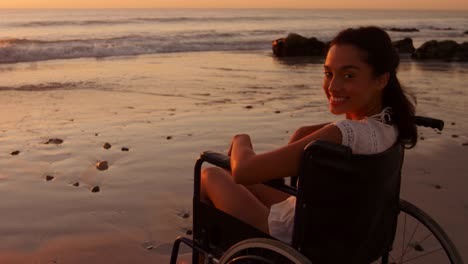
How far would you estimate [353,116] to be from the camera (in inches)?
91.6

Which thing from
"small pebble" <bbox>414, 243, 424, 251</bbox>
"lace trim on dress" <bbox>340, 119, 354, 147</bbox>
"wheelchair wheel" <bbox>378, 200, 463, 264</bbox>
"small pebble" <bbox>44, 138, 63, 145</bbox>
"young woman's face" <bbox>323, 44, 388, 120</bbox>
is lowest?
"small pebble" <bbox>44, 138, 63, 145</bbox>

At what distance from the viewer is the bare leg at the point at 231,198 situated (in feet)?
7.98

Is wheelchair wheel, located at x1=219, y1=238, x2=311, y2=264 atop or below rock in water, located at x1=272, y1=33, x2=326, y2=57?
atop

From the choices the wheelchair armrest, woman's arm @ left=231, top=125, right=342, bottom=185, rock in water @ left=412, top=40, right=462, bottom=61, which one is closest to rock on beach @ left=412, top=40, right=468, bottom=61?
rock in water @ left=412, top=40, right=462, bottom=61

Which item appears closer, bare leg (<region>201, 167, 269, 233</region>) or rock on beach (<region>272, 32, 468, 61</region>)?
bare leg (<region>201, 167, 269, 233</region>)

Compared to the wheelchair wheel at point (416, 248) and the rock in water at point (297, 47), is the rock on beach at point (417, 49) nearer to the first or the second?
the rock in water at point (297, 47)

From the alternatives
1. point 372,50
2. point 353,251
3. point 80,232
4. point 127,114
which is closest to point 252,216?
point 353,251

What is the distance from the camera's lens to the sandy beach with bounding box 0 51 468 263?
13.3 ft

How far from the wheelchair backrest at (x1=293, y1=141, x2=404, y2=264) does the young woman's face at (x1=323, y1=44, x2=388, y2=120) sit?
0.24m

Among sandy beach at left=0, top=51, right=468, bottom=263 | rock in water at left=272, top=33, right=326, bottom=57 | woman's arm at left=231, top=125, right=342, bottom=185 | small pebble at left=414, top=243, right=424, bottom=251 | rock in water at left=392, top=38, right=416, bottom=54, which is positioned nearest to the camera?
woman's arm at left=231, top=125, right=342, bottom=185

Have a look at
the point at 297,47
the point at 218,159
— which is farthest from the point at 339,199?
the point at 297,47

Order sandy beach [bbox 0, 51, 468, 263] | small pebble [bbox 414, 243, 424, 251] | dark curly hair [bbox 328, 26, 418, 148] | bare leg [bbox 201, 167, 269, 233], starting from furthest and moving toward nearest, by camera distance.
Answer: sandy beach [bbox 0, 51, 468, 263]
small pebble [bbox 414, 243, 424, 251]
bare leg [bbox 201, 167, 269, 233]
dark curly hair [bbox 328, 26, 418, 148]

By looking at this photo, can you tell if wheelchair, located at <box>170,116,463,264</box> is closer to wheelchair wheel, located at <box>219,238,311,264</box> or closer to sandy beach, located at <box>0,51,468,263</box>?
wheelchair wheel, located at <box>219,238,311,264</box>

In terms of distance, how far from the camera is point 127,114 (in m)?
8.38
